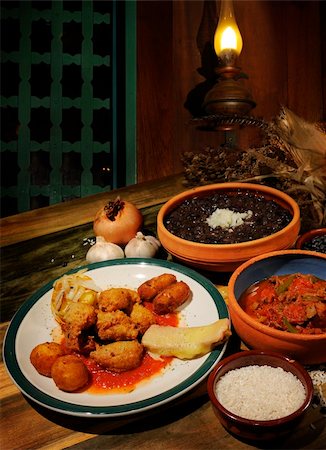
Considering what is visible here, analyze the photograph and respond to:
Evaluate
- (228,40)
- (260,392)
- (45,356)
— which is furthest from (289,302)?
(228,40)

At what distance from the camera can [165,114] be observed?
192 inches

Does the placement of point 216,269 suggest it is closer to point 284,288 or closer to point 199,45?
point 284,288

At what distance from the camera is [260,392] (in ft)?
4.53

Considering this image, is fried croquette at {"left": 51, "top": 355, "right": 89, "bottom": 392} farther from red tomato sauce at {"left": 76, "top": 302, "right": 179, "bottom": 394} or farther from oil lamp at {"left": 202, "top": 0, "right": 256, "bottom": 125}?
oil lamp at {"left": 202, "top": 0, "right": 256, "bottom": 125}

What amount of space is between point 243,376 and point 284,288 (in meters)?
0.38

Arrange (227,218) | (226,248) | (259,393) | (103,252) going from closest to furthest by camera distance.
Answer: (259,393) → (226,248) → (227,218) → (103,252)

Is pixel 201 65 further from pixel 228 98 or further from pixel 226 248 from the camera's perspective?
pixel 226 248

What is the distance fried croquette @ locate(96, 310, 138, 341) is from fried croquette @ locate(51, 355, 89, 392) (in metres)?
0.16

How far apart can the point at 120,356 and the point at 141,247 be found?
75 cm

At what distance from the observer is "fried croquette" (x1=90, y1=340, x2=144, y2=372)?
156 centimetres

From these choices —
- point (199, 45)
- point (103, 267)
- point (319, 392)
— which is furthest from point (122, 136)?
point (319, 392)

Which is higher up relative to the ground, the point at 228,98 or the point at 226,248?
the point at 228,98

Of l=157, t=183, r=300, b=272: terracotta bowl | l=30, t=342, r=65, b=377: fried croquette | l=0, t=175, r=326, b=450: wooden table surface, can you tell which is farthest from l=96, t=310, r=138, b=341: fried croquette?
l=157, t=183, r=300, b=272: terracotta bowl

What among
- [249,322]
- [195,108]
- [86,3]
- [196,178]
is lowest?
[249,322]
